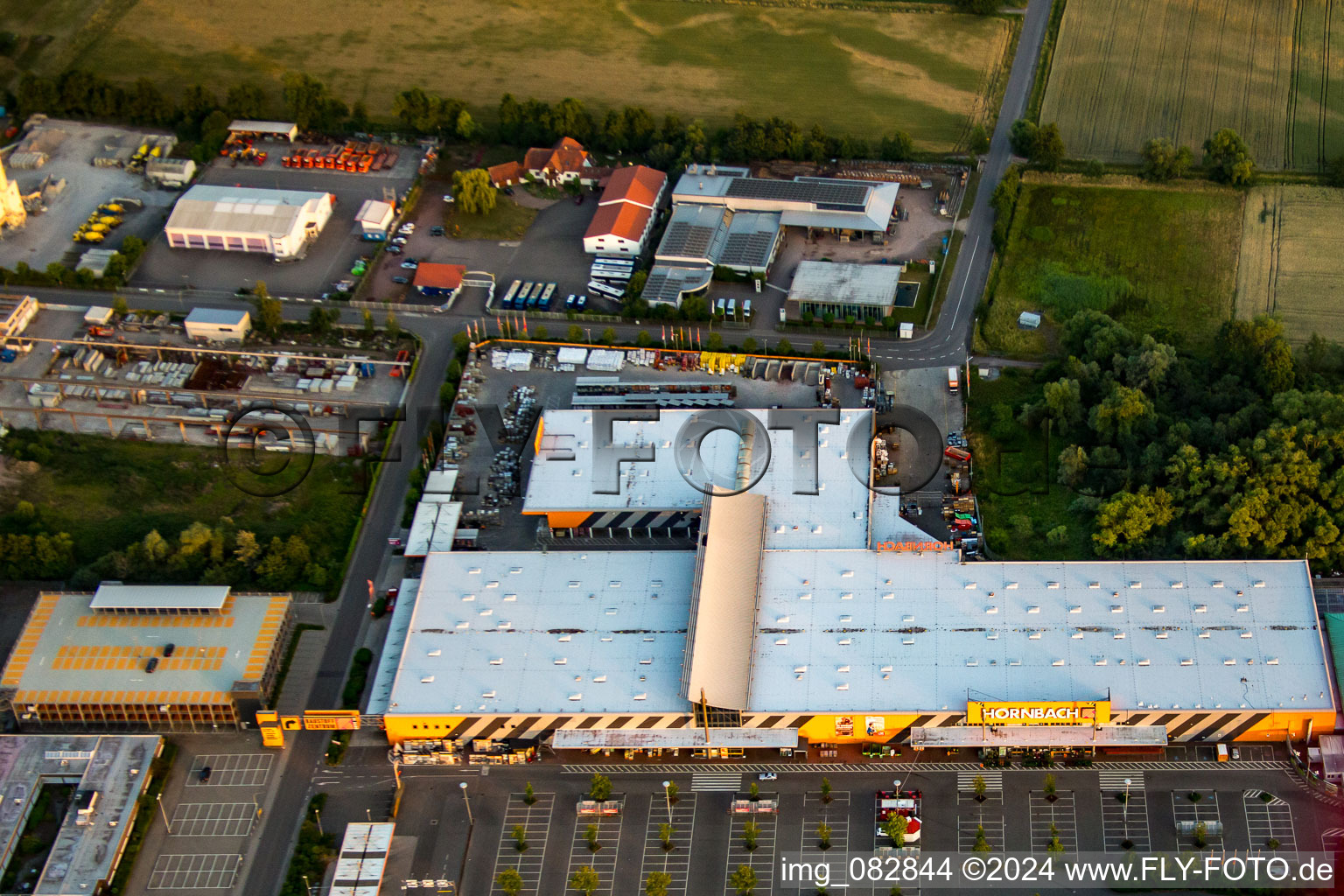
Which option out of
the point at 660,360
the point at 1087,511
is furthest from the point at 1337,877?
the point at 660,360

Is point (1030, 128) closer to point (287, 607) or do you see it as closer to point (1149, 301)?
point (1149, 301)

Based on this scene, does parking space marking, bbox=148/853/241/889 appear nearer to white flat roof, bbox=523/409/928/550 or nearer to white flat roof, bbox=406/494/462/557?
white flat roof, bbox=406/494/462/557

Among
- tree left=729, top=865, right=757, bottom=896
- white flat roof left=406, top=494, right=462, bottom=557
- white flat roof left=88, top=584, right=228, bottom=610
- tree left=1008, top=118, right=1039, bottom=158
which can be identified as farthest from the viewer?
tree left=1008, top=118, right=1039, bottom=158

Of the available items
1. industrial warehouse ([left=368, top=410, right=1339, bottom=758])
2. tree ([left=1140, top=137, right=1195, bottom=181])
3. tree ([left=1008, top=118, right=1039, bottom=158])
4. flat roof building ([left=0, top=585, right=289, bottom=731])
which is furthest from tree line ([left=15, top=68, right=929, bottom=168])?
flat roof building ([left=0, top=585, right=289, bottom=731])


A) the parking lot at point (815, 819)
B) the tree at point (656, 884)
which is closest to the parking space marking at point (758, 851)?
the parking lot at point (815, 819)

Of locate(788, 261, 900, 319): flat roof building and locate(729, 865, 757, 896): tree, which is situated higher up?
locate(788, 261, 900, 319): flat roof building
